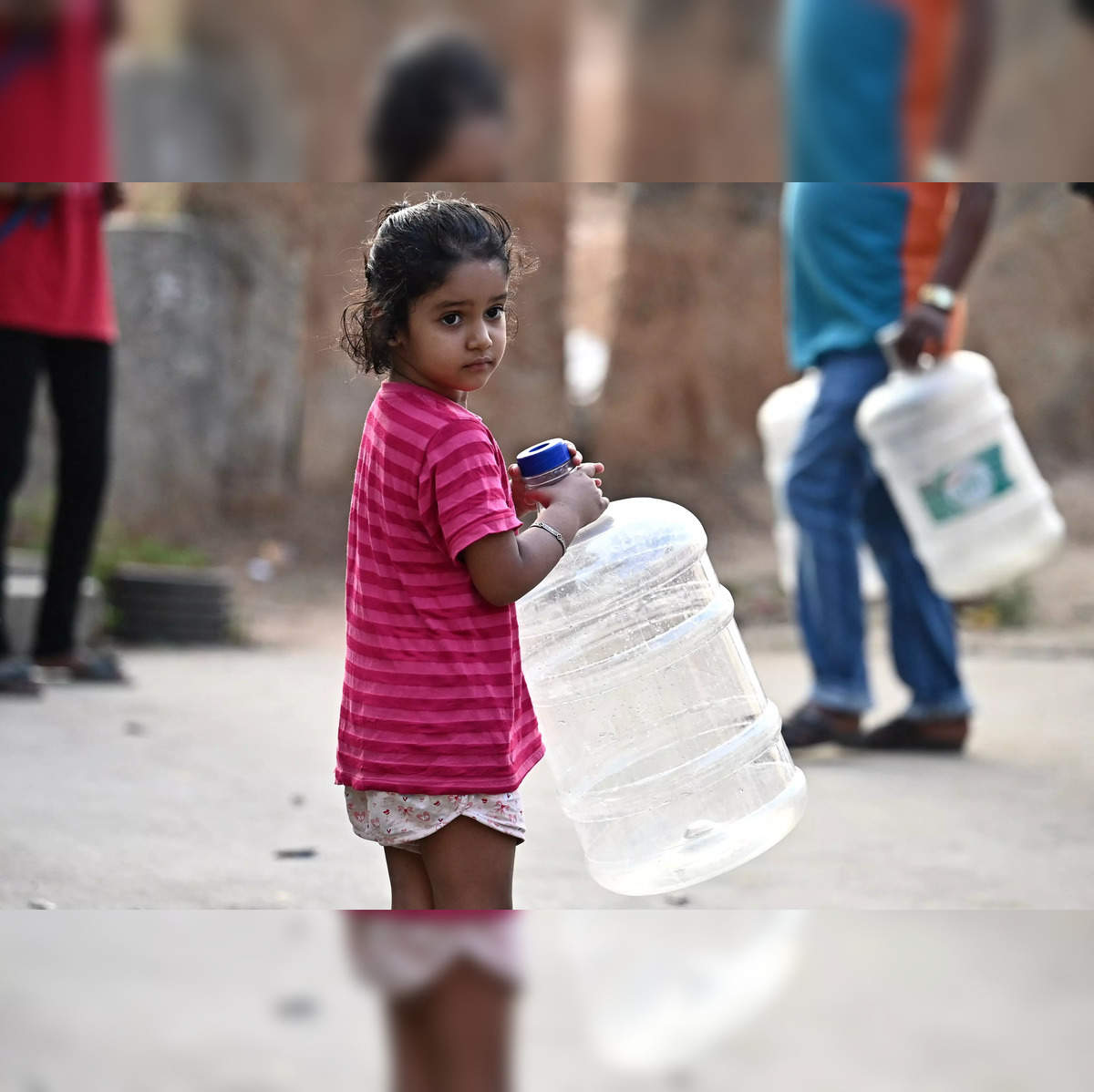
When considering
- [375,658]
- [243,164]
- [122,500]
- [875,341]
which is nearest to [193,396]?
[122,500]

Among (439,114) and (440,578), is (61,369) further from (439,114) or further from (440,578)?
(439,114)

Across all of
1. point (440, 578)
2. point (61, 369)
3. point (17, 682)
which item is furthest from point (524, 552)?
point (61, 369)

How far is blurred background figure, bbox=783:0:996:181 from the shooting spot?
342 millimetres

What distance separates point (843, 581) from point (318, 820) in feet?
5.05

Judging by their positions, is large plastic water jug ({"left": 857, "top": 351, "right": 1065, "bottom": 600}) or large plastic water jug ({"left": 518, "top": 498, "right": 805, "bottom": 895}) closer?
large plastic water jug ({"left": 518, "top": 498, "right": 805, "bottom": 895})

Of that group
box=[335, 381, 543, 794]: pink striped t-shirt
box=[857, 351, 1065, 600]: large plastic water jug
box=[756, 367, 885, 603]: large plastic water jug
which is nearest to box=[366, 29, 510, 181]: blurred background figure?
box=[335, 381, 543, 794]: pink striped t-shirt

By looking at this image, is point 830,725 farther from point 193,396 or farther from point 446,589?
point 193,396

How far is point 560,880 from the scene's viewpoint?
2.52 meters

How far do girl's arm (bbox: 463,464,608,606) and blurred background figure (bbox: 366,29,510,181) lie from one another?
3.71ft

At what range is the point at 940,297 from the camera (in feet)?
12.1

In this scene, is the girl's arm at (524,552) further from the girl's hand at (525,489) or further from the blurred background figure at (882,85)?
the blurred background figure at (882,85)

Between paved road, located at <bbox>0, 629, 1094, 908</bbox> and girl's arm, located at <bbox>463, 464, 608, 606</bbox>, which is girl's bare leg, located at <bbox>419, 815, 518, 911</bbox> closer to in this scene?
girl's arm, located at <bbox>463, 464, 608, 606</bbox>

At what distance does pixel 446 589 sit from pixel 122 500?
258 inches

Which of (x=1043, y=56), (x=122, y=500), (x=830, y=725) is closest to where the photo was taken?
(x=1043, y=56)
